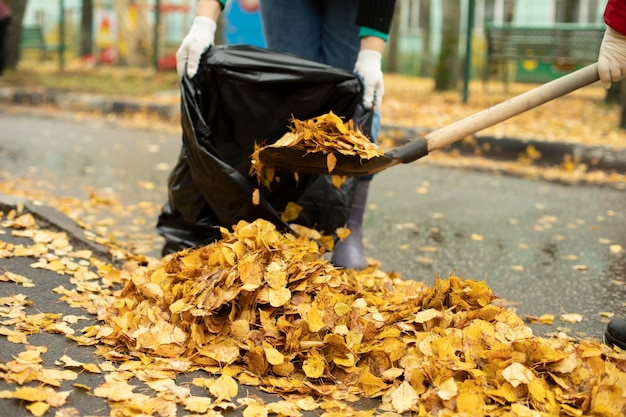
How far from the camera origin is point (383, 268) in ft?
11.2

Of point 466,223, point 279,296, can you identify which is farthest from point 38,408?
point 466,223

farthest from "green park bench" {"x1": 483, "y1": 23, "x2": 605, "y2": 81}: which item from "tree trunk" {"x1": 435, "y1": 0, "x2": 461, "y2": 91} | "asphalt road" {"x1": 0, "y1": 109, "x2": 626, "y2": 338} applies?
"asphalt road" {"x1": 0, "y1": 109, "x2": 626, "y2": 338}

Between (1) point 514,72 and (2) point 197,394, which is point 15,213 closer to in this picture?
(2) point 197,394

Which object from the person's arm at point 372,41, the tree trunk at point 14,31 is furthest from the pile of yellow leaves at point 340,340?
the tree trunk at point 14,31

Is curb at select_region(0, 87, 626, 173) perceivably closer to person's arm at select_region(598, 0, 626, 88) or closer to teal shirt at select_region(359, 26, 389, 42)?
teal shirt at select_region(359, 26, 389, 42)

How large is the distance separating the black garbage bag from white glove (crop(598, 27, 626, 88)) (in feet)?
2.84

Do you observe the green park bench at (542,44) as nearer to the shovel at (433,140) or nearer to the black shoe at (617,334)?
the shovel at (433,140)

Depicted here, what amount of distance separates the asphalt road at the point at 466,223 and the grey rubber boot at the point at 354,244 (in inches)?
9.1

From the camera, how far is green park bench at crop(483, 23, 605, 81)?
9.35 metres

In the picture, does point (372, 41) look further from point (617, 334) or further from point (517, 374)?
point (517, 374)

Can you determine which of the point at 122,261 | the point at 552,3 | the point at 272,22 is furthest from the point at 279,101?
the point at 552,3

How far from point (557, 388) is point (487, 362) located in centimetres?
19

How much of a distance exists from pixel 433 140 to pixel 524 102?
32 centimetres

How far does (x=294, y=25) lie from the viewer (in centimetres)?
327
